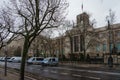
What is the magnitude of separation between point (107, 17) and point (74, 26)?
10.6 meters

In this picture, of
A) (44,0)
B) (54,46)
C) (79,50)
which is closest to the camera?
(44,0)

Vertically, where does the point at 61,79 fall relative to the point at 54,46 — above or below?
below

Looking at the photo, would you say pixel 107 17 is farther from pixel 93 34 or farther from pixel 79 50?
pixel 79 50

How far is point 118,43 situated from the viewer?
86.0m

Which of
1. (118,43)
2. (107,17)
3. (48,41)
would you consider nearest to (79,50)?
(118,43)

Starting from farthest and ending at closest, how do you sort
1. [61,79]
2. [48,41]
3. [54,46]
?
[54,46] → [48,41] → [61,79]

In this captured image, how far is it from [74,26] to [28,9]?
46.0m

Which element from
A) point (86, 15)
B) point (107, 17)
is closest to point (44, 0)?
point (107, 17)

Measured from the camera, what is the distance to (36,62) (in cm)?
6662

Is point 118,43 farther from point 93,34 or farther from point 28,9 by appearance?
point 28,9

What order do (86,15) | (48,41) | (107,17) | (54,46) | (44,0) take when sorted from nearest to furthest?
(44,0) < (107,17) < (86,15) < (48,41) < (54,46)

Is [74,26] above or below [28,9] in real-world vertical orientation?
above

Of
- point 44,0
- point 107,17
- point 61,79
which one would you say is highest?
point 107,17

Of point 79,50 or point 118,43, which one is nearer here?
point 118,43
